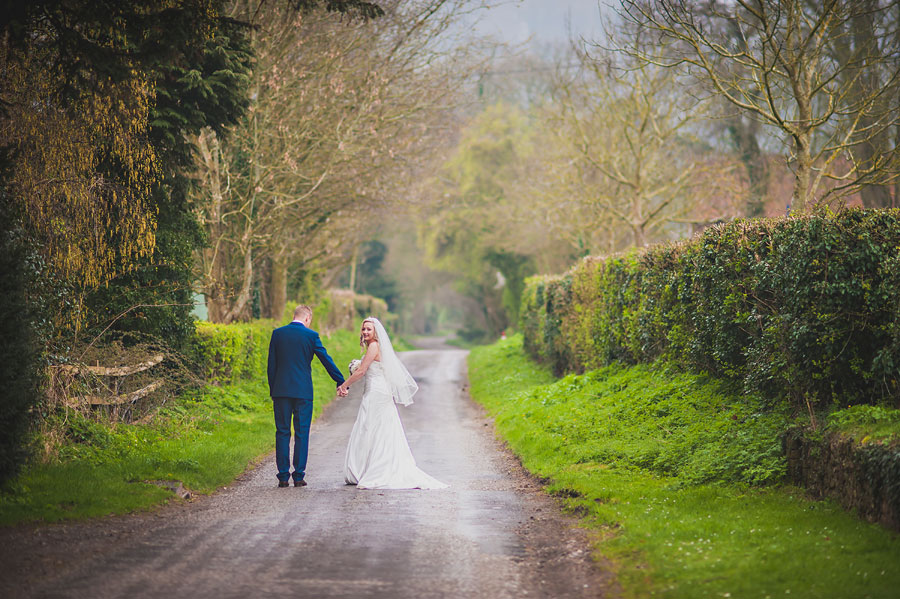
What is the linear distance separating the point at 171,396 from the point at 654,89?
2135 cm

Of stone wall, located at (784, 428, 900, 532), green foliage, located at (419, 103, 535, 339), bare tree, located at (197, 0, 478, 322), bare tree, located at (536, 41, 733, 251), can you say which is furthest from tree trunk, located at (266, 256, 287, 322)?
green foliage, located at (419, 103, 535, 339)

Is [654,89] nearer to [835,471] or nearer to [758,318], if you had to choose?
[758,318]

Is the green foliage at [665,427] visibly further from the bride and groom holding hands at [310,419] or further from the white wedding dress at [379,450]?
the bride and groom holding hands at [310,419]

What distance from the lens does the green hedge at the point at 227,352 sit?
19531 mm

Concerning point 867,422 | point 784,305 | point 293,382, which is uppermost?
point 784,305

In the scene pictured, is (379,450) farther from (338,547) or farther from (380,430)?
(338,547)

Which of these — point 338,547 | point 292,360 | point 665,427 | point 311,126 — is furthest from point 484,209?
point 338,547

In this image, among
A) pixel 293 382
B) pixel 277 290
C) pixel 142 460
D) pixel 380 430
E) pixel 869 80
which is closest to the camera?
pixel 142 460

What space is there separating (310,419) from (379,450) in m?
1.18

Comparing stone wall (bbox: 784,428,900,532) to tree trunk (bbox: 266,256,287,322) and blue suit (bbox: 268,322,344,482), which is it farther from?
tree trunk (bbox: 266,256,287,322)

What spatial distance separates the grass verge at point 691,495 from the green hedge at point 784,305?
590 mm

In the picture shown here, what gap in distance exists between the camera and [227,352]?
67.2ft

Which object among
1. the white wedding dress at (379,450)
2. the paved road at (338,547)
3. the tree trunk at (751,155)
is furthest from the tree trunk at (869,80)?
the paved road at (338,547)

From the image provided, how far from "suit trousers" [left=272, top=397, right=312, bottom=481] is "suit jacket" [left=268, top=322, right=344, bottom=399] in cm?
15
